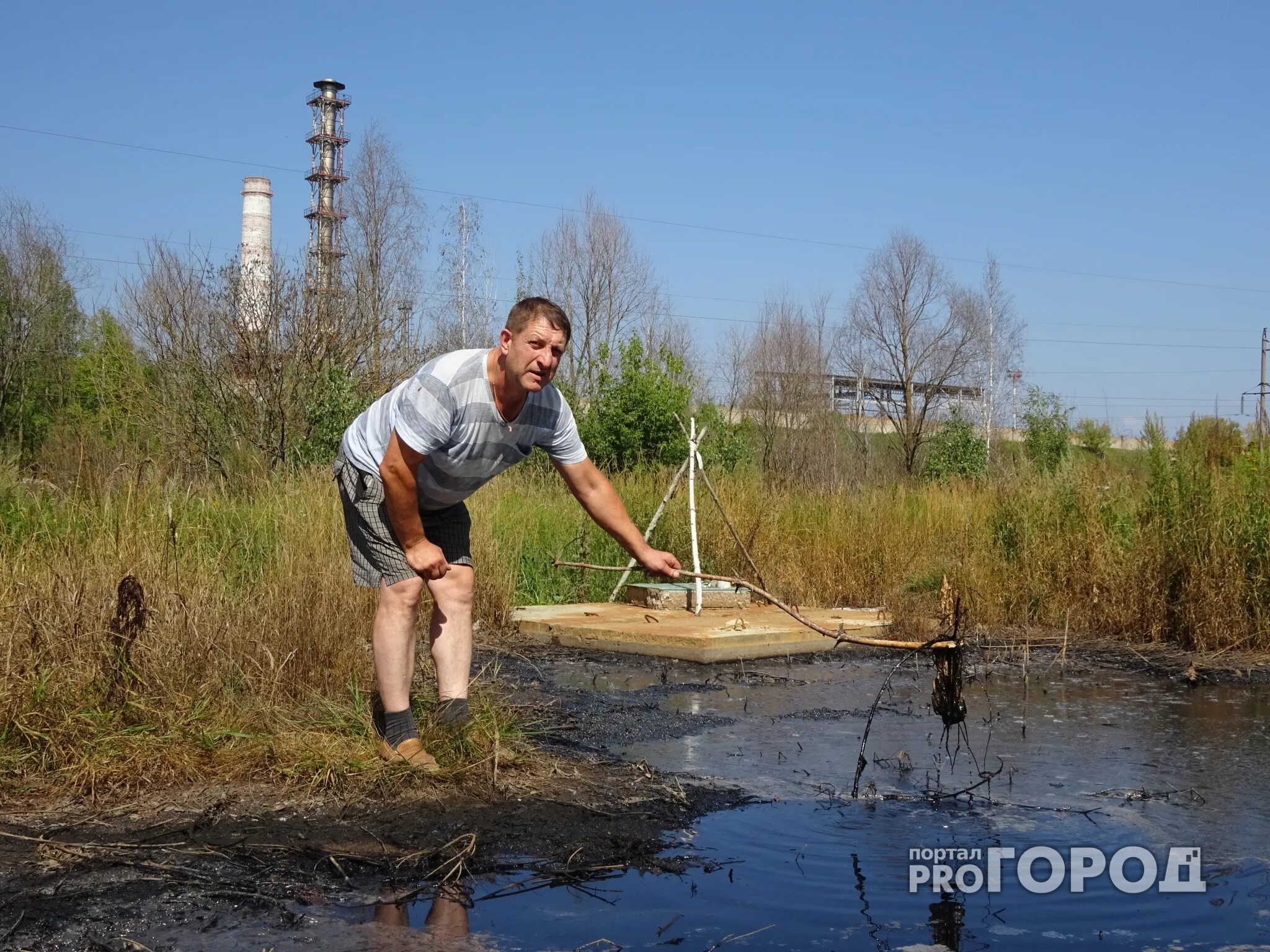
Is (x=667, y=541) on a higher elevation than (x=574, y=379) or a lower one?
lower

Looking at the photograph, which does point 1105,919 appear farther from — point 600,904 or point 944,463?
point 944,463

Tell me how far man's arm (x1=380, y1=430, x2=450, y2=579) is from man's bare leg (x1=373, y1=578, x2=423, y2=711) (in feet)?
0.87

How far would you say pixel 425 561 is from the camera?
4227 millimetres

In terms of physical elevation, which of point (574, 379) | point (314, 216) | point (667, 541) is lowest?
point (667, 541)

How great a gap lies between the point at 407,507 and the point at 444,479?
11.4 inches

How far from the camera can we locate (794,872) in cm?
381

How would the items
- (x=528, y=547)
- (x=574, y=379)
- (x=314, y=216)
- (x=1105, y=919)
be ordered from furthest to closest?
(x=314, y=216)
(x=574, y=379)
(x=528, y=547)
(x=1105, y=919)

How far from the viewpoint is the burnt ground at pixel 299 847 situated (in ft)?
10.7

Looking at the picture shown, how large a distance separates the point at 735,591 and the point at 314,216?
4049cm

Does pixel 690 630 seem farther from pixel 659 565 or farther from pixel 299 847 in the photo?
pixel 299 847

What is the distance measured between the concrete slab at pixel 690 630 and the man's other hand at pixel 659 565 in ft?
13.4

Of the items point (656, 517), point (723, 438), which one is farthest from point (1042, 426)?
point (656, 517)

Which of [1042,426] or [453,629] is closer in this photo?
[453,629]

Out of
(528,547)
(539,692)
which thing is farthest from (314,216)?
(539,692)
